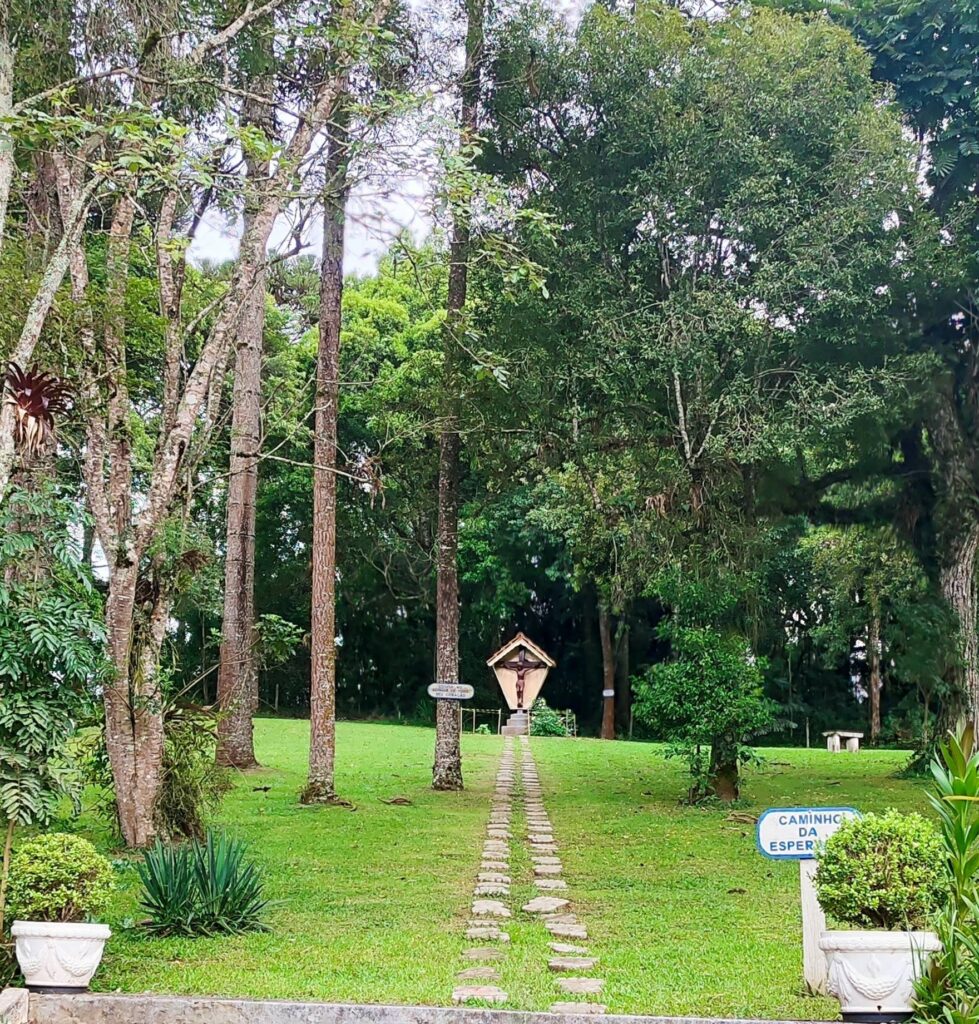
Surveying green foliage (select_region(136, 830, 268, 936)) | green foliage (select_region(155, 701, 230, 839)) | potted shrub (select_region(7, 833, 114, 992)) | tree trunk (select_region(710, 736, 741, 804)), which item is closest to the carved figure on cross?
tree trunk (select_region(710, 736, 741, 804))

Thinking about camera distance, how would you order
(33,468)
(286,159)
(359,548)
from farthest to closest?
(359,548) → (286,159) → (33,468)

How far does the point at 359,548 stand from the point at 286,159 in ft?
60.2

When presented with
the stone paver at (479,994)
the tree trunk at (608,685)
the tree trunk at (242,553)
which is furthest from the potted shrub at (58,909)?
the tree trunk at (608,685)

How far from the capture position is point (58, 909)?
3.88 m

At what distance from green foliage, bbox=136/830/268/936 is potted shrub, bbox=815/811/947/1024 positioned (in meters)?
2.76

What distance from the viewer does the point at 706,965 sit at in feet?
14.9

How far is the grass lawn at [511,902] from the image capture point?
13.5 ft

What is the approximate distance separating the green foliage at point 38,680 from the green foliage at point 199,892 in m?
0.69

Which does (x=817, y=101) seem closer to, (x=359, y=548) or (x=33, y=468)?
(x=33, y=468)

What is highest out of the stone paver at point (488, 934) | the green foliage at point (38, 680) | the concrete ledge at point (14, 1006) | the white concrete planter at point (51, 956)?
the green foliage at point (38, 680)

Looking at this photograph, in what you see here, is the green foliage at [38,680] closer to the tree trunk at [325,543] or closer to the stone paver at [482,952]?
the stone paver at [482,952]

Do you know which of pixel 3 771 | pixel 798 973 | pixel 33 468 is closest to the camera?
pixel 798 973

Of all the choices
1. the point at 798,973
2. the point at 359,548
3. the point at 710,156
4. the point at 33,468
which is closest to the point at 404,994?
the point at 798,973

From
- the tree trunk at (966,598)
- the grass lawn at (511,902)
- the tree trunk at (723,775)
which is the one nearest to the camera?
the grass lawn at (511,902)
